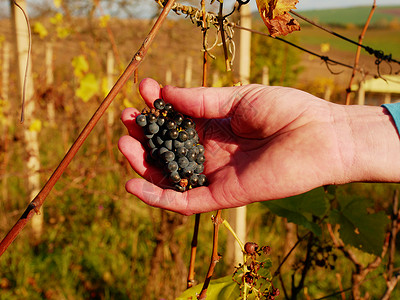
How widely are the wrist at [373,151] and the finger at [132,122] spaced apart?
2.46ft

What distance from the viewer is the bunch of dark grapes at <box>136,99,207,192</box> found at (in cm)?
116

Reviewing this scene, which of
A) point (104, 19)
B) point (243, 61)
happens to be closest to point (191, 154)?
point (243, 61)

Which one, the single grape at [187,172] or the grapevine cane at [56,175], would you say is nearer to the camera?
the grapevine cane at [56,175]

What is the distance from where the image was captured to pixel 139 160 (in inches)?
51.9

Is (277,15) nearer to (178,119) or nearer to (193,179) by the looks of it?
(178,119)

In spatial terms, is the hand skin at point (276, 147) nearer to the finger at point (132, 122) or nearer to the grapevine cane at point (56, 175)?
the finger at point (132, 122)

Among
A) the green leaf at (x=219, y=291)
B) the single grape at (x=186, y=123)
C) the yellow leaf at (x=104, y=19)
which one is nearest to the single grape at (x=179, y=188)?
the single grape at (x=186, y=123)

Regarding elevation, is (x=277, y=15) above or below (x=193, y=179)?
above

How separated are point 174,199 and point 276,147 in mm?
402

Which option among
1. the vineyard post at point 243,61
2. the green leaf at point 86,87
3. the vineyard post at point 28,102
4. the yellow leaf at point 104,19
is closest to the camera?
the vineyard post at point 243,61

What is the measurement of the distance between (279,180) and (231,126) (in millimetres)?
321

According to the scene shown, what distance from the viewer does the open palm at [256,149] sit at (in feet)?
3.88

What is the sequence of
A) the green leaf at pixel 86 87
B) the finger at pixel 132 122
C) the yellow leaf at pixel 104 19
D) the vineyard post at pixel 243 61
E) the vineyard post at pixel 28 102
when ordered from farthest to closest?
the green leaf at pixel 86 87, the yellow leaf at pixel 104 19, the vineyard post at pixel 28 102, the vineyard post at pixel 243 61, the finger at pixel 132 122

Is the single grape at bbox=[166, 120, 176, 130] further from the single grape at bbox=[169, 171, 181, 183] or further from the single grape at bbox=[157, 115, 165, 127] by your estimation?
the single grape at bbox=[169, 171, 181, 183]
